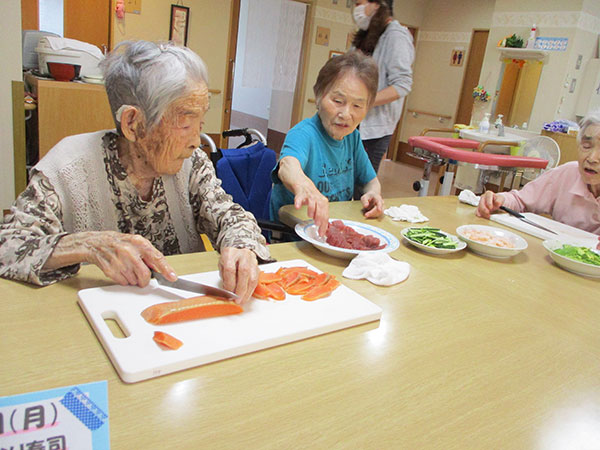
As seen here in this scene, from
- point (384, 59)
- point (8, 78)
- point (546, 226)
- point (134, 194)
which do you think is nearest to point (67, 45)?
point (8, 78)

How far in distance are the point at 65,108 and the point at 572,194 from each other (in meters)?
3.47

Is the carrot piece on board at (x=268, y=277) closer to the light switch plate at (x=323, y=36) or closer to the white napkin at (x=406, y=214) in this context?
the white napkin at (x=406, y=214)

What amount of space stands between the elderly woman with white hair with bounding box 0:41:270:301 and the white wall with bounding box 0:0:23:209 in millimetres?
2464

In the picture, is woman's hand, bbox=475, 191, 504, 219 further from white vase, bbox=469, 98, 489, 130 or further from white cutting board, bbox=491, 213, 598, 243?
white vase, bbox=469, 98, 489, 130

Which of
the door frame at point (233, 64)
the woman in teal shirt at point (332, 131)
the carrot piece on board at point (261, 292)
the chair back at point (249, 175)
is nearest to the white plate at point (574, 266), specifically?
the woman in teal shirt at point (332, 131)

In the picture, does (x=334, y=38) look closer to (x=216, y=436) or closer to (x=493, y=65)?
(x=493, y=65)

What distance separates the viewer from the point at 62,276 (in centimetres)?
104

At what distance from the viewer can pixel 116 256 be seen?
0.99 meters

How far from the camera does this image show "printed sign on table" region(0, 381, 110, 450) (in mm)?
584

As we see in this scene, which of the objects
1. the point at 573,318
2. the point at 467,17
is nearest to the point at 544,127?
the point at 467,17

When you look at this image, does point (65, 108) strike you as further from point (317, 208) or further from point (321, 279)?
point (321, 279)

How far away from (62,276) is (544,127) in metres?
5.79

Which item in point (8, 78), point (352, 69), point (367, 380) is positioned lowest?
point (367, 380)

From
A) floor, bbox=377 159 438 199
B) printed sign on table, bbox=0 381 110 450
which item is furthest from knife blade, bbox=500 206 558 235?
floor, bbox=377 159 438 199
